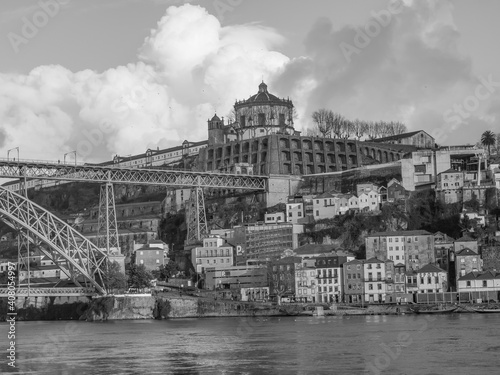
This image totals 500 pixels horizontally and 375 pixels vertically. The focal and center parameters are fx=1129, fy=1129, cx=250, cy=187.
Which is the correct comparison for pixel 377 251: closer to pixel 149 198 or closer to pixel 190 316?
pixel 190 316

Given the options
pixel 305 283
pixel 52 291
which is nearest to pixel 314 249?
pixel 305 283

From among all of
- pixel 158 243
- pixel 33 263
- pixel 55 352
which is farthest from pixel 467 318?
pixel 33 263

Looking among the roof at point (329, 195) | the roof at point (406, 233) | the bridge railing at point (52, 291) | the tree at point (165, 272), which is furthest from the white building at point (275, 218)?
the bridge railing at point (52, 291)

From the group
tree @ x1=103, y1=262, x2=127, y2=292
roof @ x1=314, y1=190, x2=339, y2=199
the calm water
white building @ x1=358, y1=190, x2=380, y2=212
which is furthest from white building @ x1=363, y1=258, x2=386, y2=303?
tree @ x1=103, y1=262, x2=127, y2=292

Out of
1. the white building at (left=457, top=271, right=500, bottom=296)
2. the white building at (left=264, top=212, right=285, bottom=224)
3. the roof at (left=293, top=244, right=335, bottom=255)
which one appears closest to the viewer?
the white building at (left=457, top=271, right=500, bottom=296)

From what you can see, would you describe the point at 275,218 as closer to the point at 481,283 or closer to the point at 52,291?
the point at 52,291

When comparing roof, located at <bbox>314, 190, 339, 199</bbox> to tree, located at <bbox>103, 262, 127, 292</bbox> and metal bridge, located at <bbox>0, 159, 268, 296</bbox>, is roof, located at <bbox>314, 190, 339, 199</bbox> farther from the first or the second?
tree, located at <bbox>103, 262, 127, 292</bbox>
